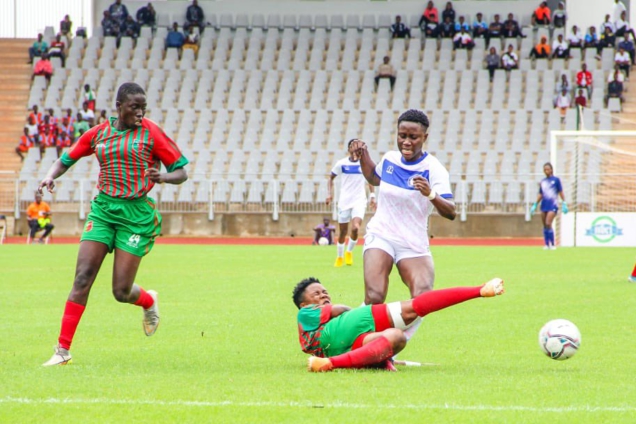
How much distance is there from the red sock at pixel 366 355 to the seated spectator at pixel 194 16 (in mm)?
38585

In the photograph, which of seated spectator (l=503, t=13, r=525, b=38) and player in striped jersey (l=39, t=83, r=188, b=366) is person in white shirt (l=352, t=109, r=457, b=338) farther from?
seated spectator (l=503, t=13, r=525, b=38)

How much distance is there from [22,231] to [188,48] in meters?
11.2

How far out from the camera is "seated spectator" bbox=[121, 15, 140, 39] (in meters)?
44.7

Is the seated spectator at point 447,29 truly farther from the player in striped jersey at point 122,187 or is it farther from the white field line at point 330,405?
the white field line at point 330,405

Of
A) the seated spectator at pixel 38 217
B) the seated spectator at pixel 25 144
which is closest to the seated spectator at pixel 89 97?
the seated spectator at pixel 25 144

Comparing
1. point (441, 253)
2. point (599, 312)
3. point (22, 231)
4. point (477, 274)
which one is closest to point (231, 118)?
point (22, 231)

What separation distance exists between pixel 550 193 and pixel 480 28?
15.9m

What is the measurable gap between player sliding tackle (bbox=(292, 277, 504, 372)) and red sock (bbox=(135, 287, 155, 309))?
5.71ft

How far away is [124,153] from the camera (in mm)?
8625

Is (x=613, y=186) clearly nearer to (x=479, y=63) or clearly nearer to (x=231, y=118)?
(x=479, y=63)

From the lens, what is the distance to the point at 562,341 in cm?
803

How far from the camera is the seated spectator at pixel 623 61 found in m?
40.3

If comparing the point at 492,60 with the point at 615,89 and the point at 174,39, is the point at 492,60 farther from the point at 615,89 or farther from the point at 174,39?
the point at 174,39

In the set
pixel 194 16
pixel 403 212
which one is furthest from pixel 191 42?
pixel 403 212
